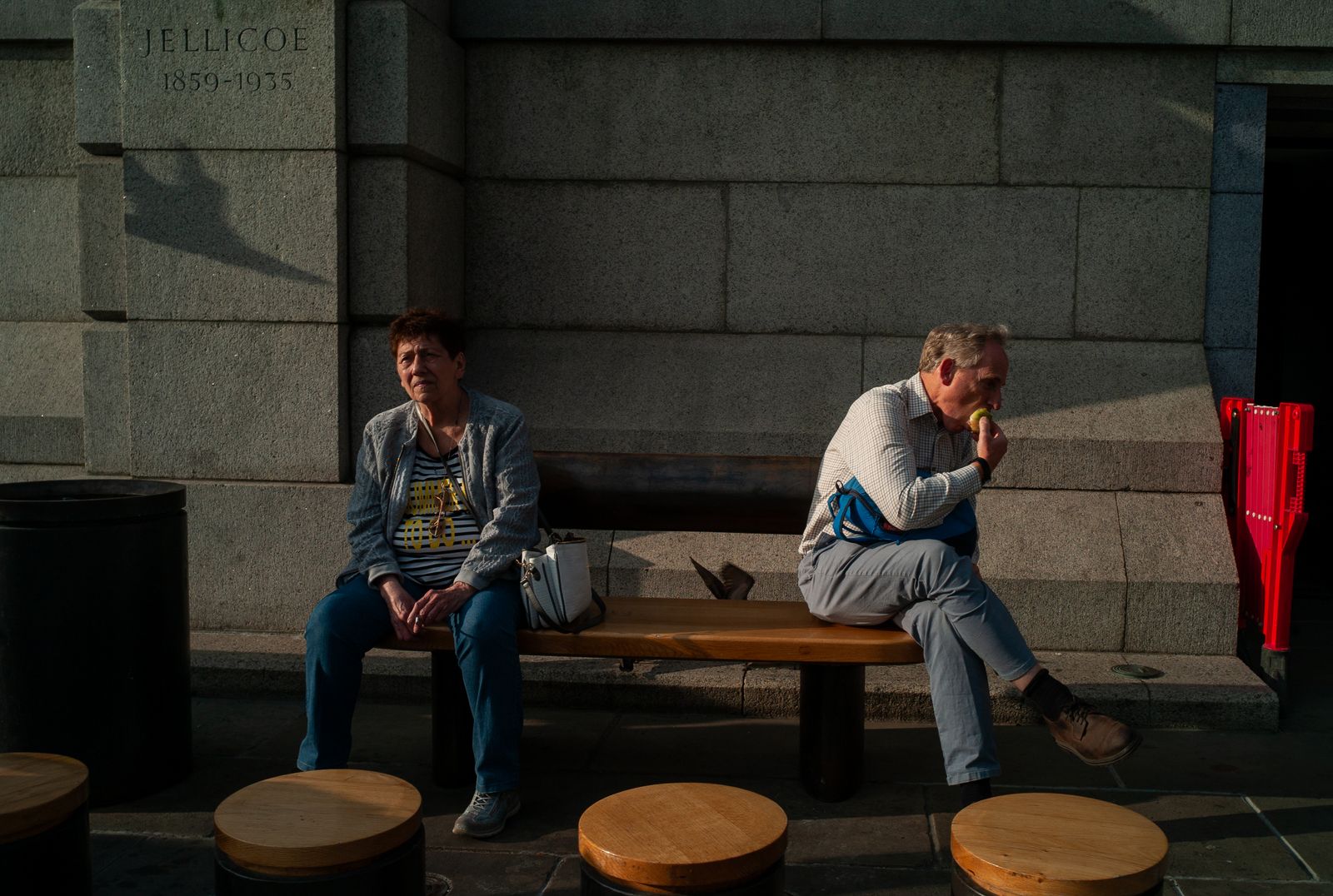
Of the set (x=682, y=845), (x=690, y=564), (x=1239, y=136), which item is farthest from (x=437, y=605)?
(x=1239, y=136)

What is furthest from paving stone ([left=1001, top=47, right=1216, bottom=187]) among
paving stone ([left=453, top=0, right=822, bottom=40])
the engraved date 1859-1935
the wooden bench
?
the engraved date 1859-1935

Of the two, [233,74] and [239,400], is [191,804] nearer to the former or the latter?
[239,400]

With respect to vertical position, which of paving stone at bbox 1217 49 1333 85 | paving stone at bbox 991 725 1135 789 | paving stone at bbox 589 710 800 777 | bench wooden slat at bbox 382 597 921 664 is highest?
paving stone at bbox 1217 49 1333 85

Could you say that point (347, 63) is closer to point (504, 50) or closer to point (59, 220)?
point (504, 50)

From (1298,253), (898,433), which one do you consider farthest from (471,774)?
(1298,253)

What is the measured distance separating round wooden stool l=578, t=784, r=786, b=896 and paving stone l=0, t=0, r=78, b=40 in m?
6.15

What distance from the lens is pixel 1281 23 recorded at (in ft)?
20.9

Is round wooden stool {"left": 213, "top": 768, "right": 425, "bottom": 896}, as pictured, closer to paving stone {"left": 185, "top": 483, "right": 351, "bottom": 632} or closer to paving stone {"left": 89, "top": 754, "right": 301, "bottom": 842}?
paving stone {"left": 89, "top": 754, "right": 301, "bottom": 842}

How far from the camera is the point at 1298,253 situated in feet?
37.2

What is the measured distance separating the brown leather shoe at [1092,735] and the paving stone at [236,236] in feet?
12.5

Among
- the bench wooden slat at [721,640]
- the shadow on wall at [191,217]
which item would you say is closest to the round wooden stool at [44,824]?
the bench wooden slat at [721,640]

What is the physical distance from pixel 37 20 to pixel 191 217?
2047 mm

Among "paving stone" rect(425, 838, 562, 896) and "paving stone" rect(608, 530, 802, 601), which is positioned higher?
"paving stone" rect(608, 530, 802, 601)

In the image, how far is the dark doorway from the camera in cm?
1077
